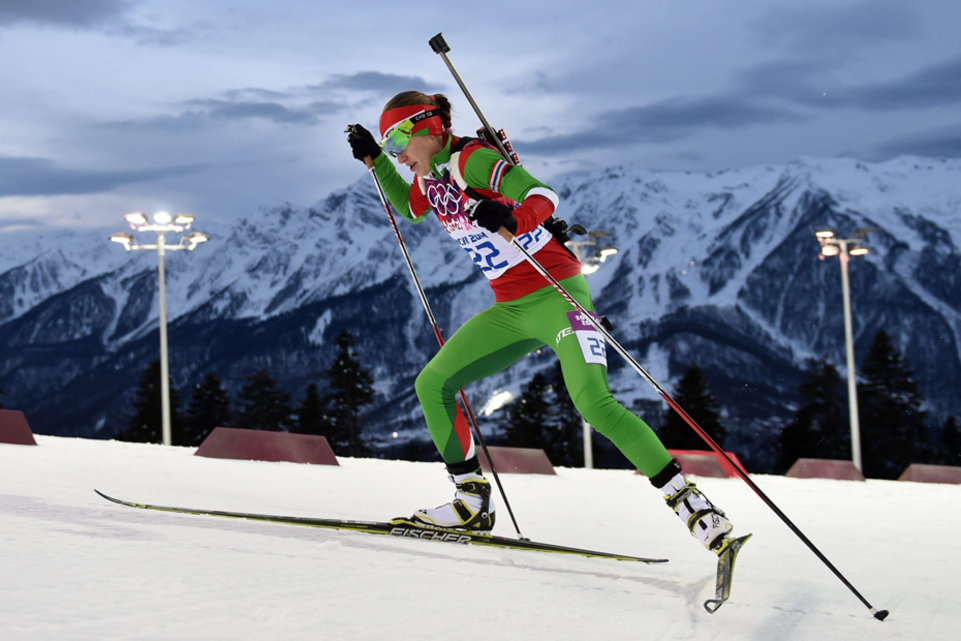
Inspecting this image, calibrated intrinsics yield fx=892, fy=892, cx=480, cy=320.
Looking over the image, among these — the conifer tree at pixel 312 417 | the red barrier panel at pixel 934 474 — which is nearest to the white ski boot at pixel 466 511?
the red barrier panel at pixel 934 474

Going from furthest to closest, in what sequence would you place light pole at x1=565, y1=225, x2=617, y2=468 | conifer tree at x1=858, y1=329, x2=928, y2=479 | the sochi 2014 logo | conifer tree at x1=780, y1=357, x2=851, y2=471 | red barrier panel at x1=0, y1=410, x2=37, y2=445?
conifer tree at x1=858, y1=329, x2=928, y2=479
conifer tree at x1=780, y1=357, x2=851, y2=471
light pole at x1=565, y1=225, x2=617, y2=468
red barrier panel at x1=0, y1=410, x2=37, y2=445
the sochi 2014 logo

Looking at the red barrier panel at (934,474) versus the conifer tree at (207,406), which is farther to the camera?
the conifer tree at (207,406)

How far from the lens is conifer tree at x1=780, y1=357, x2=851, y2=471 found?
173 feet

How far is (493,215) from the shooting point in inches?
120

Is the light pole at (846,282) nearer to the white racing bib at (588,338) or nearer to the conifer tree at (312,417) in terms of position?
the white racing bib at (588,338)

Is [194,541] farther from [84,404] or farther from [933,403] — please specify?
[84,404]

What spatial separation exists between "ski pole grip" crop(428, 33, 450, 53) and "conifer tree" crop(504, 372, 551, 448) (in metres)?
49.8

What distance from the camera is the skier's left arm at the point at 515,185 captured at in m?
3.15

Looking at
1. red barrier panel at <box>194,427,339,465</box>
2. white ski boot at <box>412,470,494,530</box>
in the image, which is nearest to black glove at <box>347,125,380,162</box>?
white ski boot at <box>412,470,494,530</box>

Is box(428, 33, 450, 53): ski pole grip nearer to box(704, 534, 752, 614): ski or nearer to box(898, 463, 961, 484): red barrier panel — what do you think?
box(704, 534, 752, 614): ski

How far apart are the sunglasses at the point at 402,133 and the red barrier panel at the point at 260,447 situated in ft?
14.7

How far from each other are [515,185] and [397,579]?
148cm

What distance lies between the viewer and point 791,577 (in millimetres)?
2975

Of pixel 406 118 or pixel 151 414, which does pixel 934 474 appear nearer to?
pixel 406 118
